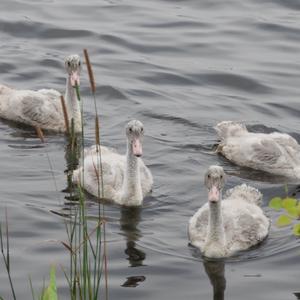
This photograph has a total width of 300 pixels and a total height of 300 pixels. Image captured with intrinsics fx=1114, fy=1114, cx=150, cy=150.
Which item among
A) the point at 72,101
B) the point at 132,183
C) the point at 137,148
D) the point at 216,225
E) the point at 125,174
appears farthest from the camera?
the point at 72,101

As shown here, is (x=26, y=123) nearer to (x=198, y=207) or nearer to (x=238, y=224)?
(x=198, y=207)

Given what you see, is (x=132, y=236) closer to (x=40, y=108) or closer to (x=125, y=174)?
(x=125, y=174)

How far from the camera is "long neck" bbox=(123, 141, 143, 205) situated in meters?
11.1

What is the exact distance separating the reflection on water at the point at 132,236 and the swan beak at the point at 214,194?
31.9 inches

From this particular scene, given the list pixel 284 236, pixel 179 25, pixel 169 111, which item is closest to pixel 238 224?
pixel 284 236

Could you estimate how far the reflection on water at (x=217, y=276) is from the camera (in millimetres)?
9125

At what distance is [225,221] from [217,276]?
98 cm

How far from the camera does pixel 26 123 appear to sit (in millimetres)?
13828

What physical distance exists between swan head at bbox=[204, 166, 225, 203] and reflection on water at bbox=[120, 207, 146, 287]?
82cm

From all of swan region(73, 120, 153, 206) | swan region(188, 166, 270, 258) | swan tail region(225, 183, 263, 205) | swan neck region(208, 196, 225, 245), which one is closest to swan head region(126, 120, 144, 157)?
swan region(73, 120, 153, 206)

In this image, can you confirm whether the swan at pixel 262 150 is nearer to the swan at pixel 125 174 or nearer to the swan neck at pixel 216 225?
the swan at pixel 125 174

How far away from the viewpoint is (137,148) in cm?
1064

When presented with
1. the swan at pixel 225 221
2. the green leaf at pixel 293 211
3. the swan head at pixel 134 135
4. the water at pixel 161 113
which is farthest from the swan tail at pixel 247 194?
the green leaf at pixel 293 211

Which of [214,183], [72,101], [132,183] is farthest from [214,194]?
[72,101]
